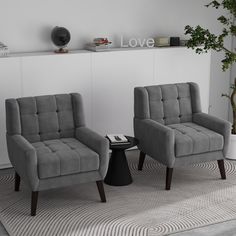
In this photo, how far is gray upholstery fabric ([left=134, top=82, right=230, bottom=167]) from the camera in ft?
16.7

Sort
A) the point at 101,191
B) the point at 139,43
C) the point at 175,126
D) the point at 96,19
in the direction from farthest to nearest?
the point at 139,43 < the point at 96,19 < the point at 175,126 < the point at 101,191

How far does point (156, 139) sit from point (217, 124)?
690 millimetres

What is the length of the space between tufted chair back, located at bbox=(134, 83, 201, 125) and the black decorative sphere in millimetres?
977

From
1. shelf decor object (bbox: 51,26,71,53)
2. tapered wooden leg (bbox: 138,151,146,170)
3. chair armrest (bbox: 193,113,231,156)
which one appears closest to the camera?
chair armrest (bbox: 193,113,231,156)

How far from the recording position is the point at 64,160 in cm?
454

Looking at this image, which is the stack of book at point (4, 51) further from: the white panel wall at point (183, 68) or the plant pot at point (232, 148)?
the plant pot at point (232, 148)

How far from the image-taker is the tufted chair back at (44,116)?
491 centimetres

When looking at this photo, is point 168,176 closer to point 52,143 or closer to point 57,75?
point 52,143

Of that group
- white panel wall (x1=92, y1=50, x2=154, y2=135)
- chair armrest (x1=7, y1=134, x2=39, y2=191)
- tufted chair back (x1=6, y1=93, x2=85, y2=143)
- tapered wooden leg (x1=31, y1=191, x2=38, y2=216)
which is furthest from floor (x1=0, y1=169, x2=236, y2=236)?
white panel wall (x1=92, y1=50, x2=154, y2=135)

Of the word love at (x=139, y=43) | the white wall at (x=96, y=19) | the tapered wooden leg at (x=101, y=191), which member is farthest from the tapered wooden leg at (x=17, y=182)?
the word love at (x=139, y=43)

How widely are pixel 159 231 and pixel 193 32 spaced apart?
2481 millimetres

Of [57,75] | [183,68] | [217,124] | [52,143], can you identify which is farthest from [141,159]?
[183,68]

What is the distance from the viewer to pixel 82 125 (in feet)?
17.0

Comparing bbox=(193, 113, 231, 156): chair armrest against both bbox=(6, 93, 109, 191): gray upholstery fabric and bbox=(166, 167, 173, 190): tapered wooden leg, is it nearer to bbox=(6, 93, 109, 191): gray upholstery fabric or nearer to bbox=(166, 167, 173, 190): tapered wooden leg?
bbox=(166, 167, 173, 190): tapered wooden leg
